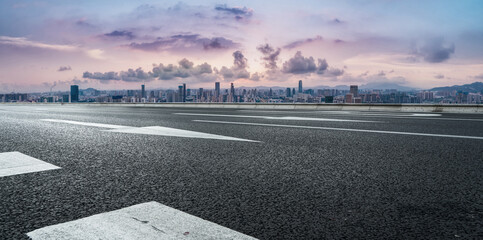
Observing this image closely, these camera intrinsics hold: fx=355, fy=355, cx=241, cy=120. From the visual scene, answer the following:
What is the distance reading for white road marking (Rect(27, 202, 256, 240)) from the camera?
71.6 inches

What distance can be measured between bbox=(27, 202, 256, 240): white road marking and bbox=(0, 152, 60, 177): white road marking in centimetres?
173

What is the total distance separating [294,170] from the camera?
137 inches

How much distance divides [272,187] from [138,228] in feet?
4.03

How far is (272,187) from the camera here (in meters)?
2.85

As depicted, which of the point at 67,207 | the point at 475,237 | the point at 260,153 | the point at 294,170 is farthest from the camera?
the point at 260,153

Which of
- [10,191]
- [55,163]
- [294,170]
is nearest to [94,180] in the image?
[10,191]

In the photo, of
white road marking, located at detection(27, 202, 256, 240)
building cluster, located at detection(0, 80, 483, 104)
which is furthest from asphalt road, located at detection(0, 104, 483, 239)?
building cluster, located at detection(0, 80, 483, 104)

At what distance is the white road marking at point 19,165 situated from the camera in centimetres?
337

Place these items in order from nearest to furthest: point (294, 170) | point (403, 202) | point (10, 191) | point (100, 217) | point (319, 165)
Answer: point (100, 217) → point (403, 202) → point (10, 191) → point (294, 170) → point (319, 165)

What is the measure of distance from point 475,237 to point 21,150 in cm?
499

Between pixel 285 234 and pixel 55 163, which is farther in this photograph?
pixel 55 163

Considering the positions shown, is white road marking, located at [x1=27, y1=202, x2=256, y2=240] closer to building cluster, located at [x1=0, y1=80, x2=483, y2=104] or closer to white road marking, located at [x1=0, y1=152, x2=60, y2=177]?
white road marking, located at [x1=0, y1=152, x2=60, y2=177]

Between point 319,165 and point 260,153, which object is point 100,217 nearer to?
point 319,165

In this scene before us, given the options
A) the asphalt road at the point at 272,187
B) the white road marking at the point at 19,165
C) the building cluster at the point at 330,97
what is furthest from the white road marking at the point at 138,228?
the building cluster at the point at 330,97
